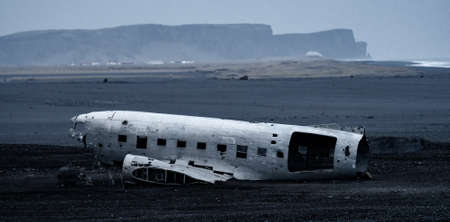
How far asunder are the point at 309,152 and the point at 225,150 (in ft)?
12.9

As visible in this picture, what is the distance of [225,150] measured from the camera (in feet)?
126

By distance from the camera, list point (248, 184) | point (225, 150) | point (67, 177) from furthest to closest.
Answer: point (225, 150)
point (67, 177)
point (248, 184)

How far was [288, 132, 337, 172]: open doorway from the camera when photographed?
1517 inches

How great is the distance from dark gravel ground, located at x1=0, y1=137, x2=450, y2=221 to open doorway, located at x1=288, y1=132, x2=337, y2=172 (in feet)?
3.72

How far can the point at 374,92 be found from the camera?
11831 centimetres

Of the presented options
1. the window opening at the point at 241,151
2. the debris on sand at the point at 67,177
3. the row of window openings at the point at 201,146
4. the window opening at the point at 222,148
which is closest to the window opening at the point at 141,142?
the row of window openings at the point at 201,146

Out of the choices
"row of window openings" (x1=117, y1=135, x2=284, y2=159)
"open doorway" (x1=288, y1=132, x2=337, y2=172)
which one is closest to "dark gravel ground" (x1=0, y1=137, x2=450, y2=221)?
"open doorway" (x1=288, y1=132, x2=337, y2=172)

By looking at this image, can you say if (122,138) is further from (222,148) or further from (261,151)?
(261,151)

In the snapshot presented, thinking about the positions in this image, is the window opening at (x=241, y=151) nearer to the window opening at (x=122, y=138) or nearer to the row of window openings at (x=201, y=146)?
the row of window openings at (x=201, y=146)

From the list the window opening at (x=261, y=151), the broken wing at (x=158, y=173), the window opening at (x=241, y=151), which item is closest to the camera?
the broken wing at (x=158, y=173)

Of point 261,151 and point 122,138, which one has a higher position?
point 122,138

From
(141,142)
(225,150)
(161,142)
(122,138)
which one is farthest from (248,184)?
(122,138)

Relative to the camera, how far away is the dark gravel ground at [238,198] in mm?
28453

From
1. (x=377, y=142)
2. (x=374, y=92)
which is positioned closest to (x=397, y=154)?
(x=377, y=142)
